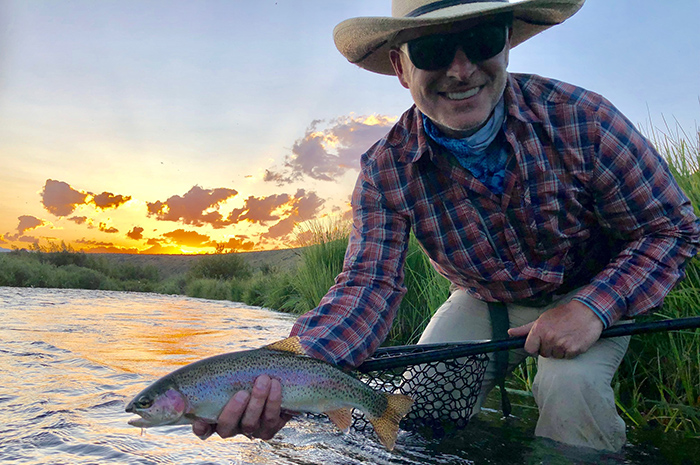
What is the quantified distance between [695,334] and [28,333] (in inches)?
274

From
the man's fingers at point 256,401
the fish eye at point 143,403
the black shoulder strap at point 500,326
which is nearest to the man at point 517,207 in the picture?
the black shoulder strap at point 500,326

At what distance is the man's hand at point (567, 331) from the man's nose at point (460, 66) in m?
1.10

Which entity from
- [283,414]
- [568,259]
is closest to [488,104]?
[568,259]

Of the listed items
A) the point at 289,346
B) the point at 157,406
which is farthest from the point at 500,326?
the point at 157,406

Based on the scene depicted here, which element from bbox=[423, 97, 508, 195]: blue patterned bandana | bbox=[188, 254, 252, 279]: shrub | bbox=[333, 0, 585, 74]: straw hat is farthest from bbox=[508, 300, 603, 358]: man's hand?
bbox=[188, 254, 252, 279]: shrub

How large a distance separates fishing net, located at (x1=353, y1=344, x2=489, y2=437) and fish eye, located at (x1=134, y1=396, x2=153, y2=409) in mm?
1056

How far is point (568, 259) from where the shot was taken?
106 inches

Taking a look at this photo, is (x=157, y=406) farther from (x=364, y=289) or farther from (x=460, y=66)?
(x=460, y=66)

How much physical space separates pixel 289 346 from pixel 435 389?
3.62 feet

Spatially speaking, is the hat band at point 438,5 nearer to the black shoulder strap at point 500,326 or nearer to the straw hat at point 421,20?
the straw hat at point 421,20

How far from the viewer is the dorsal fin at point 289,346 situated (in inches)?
80.1

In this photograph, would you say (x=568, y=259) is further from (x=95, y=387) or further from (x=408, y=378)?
(x=95, y=387)

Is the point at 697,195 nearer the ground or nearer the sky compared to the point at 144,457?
nearer the sky

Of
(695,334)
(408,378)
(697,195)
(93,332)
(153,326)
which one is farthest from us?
(153,326)
